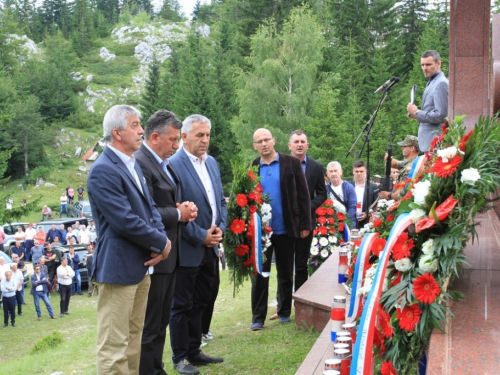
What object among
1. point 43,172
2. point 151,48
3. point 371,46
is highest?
point 151,48

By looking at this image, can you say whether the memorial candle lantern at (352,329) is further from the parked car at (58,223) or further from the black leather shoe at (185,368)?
the parked car at (58,223)

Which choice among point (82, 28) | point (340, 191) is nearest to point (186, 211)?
point (340, 191)

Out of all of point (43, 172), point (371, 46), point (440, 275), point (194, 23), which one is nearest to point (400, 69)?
point (371, 46)

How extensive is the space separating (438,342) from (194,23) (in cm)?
10137

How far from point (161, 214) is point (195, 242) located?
2.20ft

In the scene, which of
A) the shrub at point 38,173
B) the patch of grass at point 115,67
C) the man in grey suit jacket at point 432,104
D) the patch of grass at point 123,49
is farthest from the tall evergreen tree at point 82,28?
the man in grey suit jacket at point 432,104

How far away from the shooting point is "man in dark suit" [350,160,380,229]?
8.65 meters

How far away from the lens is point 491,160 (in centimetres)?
353

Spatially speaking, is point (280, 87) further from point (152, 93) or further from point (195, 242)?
point (195, 242)

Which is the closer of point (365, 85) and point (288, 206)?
point (288, 206)

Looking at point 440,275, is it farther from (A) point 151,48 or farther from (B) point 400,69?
(A) point 151,48

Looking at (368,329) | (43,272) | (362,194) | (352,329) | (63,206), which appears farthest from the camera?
(63,206)

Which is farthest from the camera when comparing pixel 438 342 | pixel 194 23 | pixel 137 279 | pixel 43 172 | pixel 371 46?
pixel 194 23

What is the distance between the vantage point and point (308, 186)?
7.37 metres
